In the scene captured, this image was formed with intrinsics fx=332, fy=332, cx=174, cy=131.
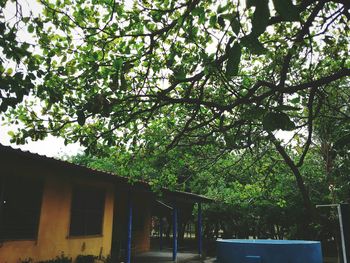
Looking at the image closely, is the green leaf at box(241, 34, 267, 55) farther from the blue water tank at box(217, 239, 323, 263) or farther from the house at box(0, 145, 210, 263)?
the blue water tank at box(217, 239, 323, 263)

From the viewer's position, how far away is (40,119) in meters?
5.09

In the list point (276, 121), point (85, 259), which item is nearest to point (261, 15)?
point (276, 121)

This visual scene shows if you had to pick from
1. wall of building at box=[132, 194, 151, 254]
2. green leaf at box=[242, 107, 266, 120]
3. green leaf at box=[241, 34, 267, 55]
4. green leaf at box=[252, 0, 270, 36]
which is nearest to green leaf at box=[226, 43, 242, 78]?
green leaf at box=[241, 34, 267, 55]

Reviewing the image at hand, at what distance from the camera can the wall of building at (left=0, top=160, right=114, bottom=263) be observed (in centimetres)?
859

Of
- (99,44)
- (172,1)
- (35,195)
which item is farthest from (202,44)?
(35,195)

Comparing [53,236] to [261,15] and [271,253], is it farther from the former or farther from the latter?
[261,15]

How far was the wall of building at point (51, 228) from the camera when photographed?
338 inches

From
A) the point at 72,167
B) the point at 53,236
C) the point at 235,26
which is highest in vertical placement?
the point at 72,167

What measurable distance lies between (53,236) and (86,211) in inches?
70.4

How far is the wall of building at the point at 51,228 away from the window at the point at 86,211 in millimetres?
263

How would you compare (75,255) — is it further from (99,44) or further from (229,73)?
(229,73)

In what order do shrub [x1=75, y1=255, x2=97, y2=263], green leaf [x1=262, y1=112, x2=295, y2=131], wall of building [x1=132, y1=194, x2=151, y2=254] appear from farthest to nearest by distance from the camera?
wall of building [x1=132, y1=194, x2=151, y2=254] < shrub [x1=75, y1=255, x2=97, y2=263] < green leaf [x1=262, y1=112, x2=295, y2=131]

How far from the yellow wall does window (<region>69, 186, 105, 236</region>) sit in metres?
0.27

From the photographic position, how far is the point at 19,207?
29.1ft
